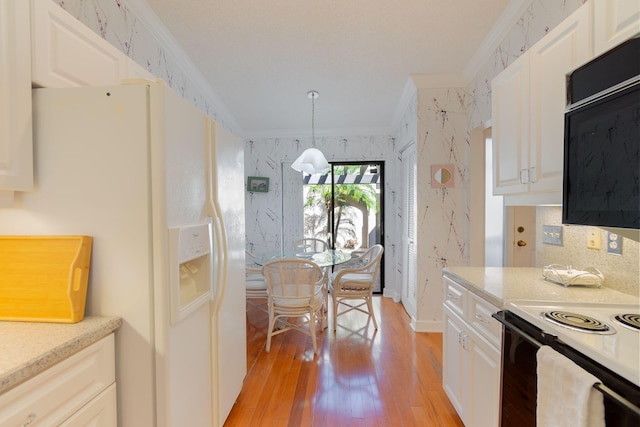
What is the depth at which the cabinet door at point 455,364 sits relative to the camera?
63.6 inches

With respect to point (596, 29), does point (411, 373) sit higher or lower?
lower

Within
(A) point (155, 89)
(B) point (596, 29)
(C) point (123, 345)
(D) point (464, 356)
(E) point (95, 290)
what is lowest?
(D) point (464, 356)

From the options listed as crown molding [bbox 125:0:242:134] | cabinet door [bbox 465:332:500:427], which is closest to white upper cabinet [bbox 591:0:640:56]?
cabinet door [bbox 465:332:500:427]

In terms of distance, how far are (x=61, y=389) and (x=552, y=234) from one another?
8.01 feet

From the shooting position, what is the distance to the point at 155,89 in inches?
44.1

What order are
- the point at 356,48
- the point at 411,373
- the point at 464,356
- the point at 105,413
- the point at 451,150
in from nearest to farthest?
the point at 105,413 → the point at 464,356 → the point at 411,373 → the point at 356,48 → the point at 451,150

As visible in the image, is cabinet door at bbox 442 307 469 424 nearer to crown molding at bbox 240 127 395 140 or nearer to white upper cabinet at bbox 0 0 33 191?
white upper cabinet at bbox 0 0 33 191

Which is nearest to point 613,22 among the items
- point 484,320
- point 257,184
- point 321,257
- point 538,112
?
point 538,112

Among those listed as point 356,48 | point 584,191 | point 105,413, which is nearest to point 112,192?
point 105,413

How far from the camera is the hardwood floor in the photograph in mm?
1833

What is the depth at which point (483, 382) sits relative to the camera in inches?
55.1

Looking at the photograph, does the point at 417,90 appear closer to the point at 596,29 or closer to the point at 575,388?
the point at 596,29

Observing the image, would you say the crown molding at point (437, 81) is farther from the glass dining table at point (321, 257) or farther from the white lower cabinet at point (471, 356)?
the white lower cabinet at point (471, 356)

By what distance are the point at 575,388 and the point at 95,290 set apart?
5.35ft
